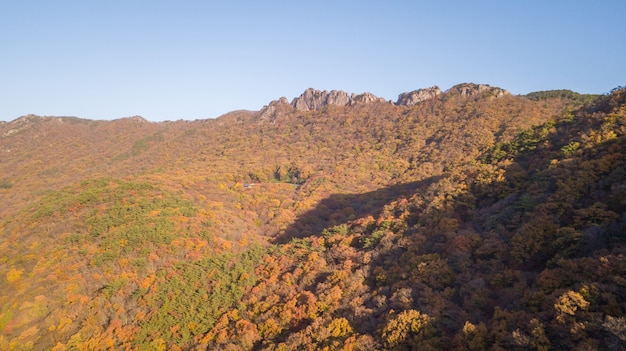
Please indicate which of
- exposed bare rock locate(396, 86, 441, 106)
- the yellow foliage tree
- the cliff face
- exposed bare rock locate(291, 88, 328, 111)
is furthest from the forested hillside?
exposed bare rock locate(291, 88, 328, 111)

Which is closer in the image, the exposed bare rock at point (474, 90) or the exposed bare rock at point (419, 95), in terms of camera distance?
the exposed bare rock at point (474, 90)

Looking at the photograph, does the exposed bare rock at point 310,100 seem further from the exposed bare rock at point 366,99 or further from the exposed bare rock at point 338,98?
→ the exposed bare rock at point 366,99

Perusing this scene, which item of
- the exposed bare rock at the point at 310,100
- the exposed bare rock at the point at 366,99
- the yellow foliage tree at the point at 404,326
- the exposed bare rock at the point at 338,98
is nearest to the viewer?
the yellow foliage tree at the point at 404,326

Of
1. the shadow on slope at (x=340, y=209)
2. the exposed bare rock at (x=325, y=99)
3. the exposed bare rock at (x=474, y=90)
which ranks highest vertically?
the exposed bare rock at (x=325, y=99)

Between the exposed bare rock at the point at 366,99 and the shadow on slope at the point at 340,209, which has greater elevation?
the exposed bare rock at the point at 366,99

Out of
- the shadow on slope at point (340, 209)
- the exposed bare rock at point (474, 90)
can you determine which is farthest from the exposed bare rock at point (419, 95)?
the shadow on slope at point (340, 209)

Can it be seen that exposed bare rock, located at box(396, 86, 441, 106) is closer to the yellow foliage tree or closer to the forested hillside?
the forested hillside

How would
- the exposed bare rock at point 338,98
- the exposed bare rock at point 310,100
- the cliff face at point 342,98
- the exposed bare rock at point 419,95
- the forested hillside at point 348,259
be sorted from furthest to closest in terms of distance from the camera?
the exposed bare rock at point 310,100
the exposed bare rock at point 338,98
the exposed bare rock at point 419,95
the cliff face at point 342,98
the forested hillside at point 348,259
